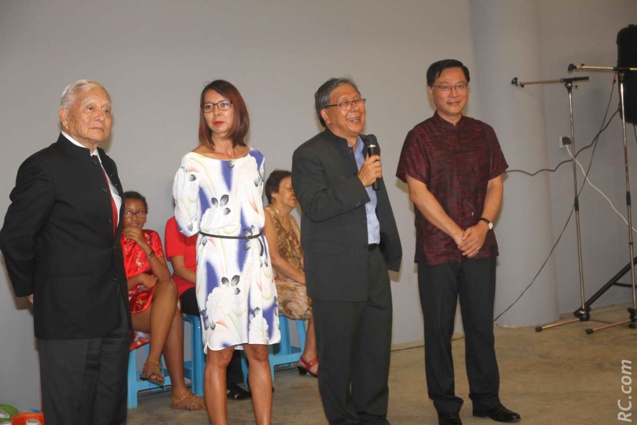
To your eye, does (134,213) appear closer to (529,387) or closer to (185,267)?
(185,267)

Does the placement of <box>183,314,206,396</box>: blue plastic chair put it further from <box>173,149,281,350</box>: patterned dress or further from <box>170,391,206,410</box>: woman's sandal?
<box>173,149,281,350</box>: patterned dress

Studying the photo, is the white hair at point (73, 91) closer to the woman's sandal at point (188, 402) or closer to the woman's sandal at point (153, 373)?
the woman's sandal at point (153, 373)

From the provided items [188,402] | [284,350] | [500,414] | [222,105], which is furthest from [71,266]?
Answer: [284,350]

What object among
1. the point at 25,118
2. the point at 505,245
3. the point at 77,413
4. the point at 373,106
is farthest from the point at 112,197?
the point at 505,245

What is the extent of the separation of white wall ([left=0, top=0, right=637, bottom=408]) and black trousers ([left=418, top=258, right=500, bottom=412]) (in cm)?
217

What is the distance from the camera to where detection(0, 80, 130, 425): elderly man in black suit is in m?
2.65

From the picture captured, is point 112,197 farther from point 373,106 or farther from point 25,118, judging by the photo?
point 373,106

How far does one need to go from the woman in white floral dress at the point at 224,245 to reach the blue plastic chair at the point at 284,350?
165 cm

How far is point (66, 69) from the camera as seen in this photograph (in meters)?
4.88

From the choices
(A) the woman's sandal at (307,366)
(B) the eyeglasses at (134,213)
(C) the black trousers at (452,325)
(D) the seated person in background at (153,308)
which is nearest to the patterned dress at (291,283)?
(A) the woman's sandal at (307,366)

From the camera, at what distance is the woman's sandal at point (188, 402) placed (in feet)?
14.6

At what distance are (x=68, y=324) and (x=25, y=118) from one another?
8.18 ft

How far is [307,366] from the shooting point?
5.11 metres

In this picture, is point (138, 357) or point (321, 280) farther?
point (138, 357)
